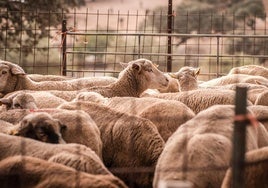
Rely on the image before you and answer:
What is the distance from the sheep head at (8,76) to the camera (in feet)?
42.5

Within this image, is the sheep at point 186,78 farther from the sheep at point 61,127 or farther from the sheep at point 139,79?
the sheep at point 61,127

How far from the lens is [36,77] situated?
46.4 ft

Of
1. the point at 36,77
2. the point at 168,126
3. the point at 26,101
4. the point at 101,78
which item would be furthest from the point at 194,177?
the point at 36,77

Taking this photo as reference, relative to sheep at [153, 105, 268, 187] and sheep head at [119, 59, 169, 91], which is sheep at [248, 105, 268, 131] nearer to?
sheep at [153, 105, 268, 187]

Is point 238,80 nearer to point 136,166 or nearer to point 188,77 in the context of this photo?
point 188,77

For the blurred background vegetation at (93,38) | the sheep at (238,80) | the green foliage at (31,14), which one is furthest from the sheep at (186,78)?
the green foliage at (31,14)

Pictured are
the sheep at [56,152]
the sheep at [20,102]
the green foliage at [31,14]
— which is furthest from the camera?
the green foliage at [31,14]

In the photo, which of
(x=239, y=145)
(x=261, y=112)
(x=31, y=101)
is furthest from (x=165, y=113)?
(x=239, y=145)

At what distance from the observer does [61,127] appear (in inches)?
316

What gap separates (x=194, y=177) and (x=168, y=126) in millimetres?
2464

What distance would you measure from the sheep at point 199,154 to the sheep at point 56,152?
531mm

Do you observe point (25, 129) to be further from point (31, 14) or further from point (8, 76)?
point (31, 14)

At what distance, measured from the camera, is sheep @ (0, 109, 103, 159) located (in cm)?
785

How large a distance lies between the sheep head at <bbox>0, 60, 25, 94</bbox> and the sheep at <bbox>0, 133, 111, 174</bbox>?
5.66m
